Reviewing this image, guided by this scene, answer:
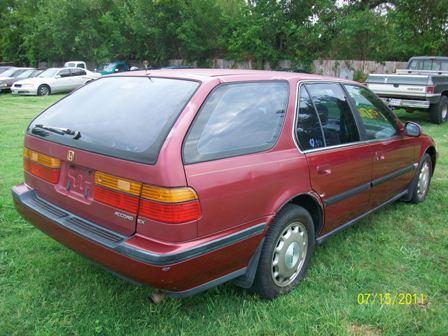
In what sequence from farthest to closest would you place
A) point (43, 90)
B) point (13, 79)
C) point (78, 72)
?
point (78, 72) → point (13, 79) → point (43, 90)

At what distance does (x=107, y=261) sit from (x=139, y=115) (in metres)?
0.89

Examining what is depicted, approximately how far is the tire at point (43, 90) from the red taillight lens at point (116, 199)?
2023 cm

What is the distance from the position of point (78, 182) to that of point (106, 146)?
35 centimetres

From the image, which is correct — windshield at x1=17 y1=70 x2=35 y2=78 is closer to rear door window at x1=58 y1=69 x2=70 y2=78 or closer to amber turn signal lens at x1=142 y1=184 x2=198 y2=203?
rear door window at x1=58 y1=69 x2=70 y2=78

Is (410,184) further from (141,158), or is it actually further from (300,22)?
(300,22)

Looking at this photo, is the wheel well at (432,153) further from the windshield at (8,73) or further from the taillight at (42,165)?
the windshield at (8,73)

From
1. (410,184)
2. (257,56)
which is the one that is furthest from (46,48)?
(410,184)

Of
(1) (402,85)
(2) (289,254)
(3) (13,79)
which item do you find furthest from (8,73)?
(2) (289,254)

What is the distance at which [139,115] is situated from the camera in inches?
105

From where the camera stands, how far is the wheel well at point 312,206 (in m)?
3.13

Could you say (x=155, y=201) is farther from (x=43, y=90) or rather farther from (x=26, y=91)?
(x=43, y=90)

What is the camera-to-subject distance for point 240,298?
302cm

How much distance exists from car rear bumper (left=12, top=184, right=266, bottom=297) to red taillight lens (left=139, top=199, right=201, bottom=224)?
139 mm

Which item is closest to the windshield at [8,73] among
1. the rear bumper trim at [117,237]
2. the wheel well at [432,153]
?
the rear bumper trim at [117,237]
